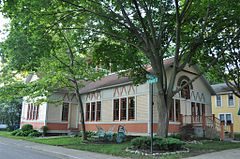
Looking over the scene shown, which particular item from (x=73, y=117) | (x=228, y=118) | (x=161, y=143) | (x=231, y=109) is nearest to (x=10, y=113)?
(x=73, y=117)

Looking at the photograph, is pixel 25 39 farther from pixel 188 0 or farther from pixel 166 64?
pixel 166 64

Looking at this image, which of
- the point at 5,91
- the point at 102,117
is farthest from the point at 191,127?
the point at 5,91

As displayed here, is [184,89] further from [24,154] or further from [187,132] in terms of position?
[24,154]

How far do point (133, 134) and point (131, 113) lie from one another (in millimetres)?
1859

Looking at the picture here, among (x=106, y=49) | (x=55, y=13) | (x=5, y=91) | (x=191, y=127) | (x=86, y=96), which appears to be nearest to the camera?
(x=55, y=13)

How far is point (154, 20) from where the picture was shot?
589 inches

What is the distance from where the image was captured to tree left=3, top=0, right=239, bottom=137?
478 inches

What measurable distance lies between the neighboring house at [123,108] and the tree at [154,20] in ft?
18.2

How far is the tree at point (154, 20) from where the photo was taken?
12141mm

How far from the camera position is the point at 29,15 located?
11406 mm

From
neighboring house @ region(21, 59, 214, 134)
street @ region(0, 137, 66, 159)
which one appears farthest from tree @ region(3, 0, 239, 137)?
street @ region(0, 137, 66, 159)

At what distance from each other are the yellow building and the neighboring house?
11912 mm

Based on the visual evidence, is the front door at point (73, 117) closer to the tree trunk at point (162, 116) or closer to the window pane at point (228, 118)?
the tree trunk at point (162, 116)

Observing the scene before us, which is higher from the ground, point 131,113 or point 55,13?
point 55,13
